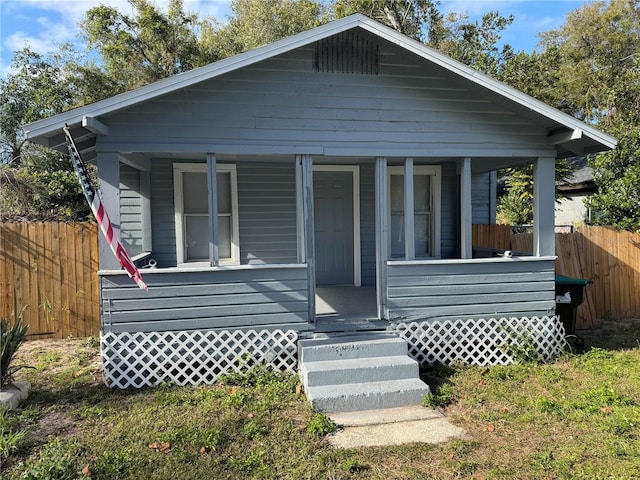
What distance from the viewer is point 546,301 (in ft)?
20.8

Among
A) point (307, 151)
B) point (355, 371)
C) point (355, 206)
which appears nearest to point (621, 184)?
point (355, 206)

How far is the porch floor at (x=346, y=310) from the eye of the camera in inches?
231

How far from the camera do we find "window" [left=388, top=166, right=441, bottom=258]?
8.15m

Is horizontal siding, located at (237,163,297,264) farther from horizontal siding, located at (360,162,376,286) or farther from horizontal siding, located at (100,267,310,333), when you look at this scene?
horizontal siding, located at (100,267,310,333)

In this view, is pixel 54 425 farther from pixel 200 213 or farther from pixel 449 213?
pixel 449 213

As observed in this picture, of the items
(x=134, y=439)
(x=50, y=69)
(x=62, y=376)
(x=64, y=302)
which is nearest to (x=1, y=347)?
(x=62, y=376)

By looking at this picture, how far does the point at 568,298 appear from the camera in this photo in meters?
6.56

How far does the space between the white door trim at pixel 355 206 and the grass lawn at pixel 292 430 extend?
9.44ft

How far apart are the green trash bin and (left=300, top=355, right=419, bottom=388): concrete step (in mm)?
2875

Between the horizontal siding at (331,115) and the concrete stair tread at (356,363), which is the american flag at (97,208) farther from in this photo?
the concrete stair tread at (356,363)

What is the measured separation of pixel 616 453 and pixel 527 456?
0.73 metres

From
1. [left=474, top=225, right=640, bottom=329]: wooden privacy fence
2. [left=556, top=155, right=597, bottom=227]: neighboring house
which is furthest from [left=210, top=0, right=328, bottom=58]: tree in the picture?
[left=474, top=225, right=640, bottom=329]: wooden privacy fence

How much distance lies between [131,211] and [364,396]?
4.87 meters

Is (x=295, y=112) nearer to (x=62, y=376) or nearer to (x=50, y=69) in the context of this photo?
(x=62, y=376)
